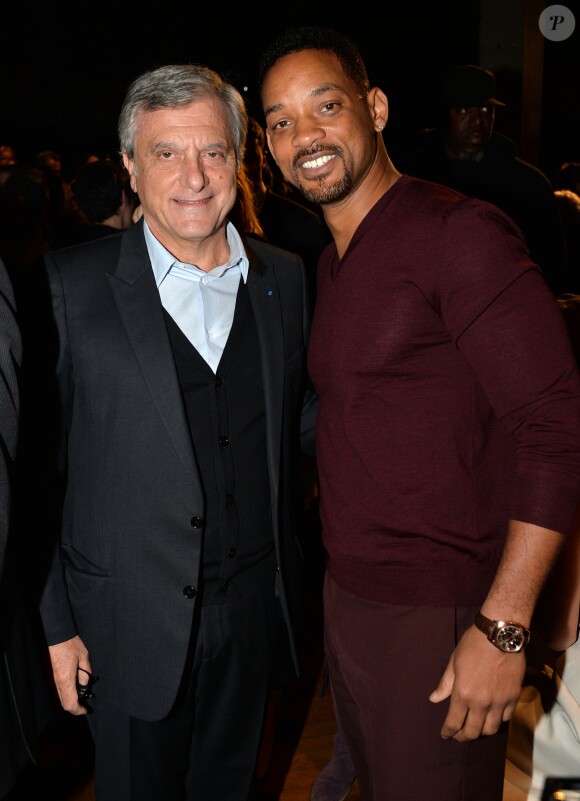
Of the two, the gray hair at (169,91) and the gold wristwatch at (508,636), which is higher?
the gray hair at (169,91)

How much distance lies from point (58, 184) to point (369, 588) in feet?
17.0

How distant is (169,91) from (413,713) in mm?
1333

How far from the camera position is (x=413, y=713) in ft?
4.77

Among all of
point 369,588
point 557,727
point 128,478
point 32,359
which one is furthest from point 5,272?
point 557,727

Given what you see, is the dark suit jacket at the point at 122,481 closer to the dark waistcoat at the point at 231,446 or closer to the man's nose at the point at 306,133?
the dark waistcoat at the point at 231,446

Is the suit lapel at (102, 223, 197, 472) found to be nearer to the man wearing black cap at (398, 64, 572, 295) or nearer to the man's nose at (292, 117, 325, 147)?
the man's nose at (292, 117, 325, 147)

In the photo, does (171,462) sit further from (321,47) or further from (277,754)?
(277,754)

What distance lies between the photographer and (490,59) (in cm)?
552

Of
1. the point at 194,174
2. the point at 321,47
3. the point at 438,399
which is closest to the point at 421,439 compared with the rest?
the point at 438,399

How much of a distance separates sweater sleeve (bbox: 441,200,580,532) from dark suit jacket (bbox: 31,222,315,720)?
21.9 inches

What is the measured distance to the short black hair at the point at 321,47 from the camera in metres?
1.59

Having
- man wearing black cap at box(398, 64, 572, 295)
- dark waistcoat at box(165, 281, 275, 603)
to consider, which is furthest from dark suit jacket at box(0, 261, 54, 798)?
man wearing black cap at box(398, 64, 572, 295)

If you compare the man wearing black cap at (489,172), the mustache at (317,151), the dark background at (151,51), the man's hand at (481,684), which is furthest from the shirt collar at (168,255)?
the dark background at (151,51)

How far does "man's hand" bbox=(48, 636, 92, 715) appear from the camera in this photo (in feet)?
5.29
